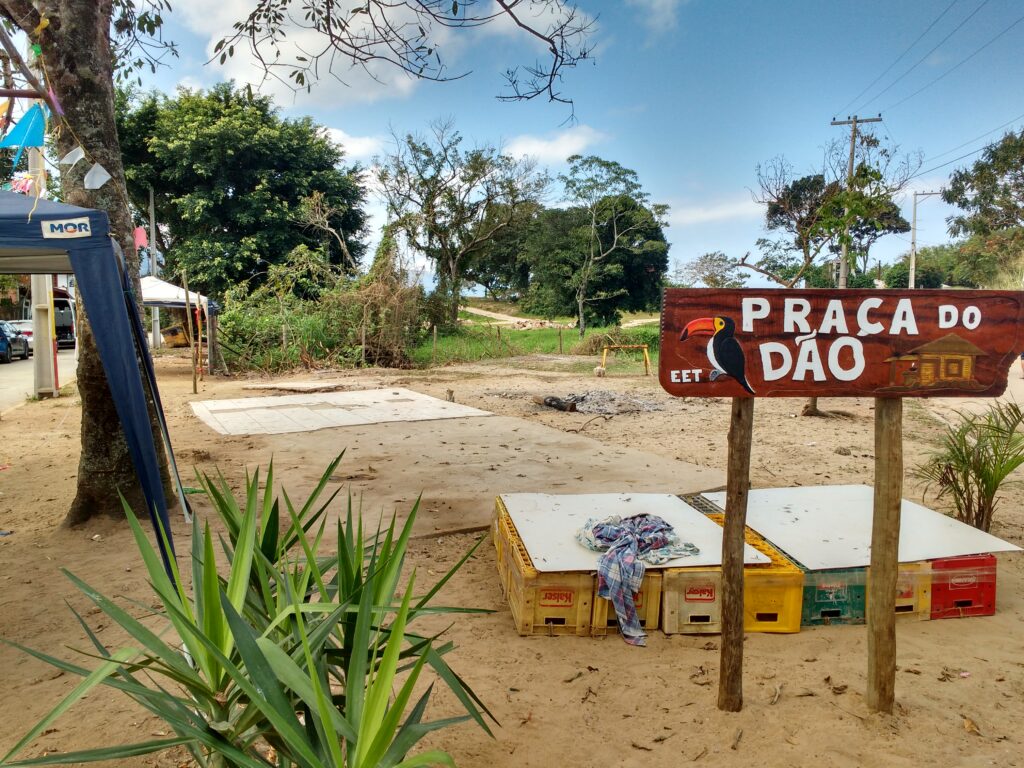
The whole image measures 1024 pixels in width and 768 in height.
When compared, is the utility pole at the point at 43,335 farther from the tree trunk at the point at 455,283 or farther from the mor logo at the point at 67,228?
the tree trunk at the point at 455,283

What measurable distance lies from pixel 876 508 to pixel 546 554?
1.43 metres

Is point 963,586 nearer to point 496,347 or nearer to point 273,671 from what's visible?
point 273,671

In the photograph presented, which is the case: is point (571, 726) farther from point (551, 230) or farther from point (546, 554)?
point (551, 230)

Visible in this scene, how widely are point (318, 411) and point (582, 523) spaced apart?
7.05 m

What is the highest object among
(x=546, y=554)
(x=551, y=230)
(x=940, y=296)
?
(x=551, y=230)

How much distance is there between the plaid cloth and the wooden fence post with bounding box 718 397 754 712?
59 centimetres

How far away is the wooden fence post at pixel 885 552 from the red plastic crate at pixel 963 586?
1.01 meters

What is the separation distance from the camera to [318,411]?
9.91 m

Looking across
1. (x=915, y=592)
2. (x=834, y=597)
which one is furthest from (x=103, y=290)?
(x=915, y=592)

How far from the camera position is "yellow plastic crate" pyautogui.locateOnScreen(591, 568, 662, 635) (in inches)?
120

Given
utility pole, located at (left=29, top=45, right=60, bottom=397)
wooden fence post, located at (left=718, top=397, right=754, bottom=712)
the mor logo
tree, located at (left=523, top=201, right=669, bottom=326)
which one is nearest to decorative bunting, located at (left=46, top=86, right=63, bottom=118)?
the mor logo

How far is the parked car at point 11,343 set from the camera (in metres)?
19.3

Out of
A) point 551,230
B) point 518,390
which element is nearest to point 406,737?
point 518,390

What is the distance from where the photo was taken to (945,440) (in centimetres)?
450
